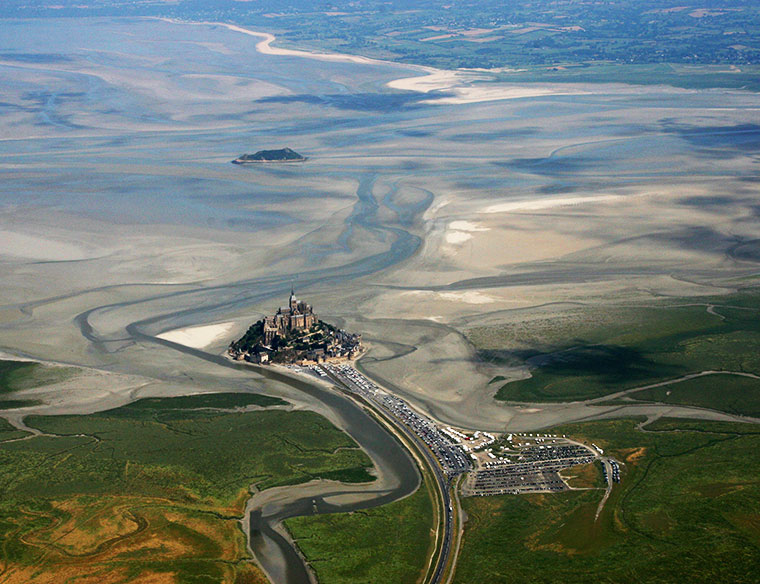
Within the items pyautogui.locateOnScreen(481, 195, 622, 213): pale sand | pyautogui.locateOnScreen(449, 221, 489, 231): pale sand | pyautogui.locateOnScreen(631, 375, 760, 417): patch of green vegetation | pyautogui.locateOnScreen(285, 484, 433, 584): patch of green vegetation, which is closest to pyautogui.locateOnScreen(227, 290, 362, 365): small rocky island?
pyautogui.locateOnScreen(631, 375, 760, 417): patch of green vegetation

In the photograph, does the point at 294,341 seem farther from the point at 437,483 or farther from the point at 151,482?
the point at 437,483

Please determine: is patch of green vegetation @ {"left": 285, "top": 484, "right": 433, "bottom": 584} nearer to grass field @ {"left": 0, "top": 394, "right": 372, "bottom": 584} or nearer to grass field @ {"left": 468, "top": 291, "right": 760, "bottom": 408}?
grass field @ {"left": 0, "top": 394, "right": 372, "bottom": 584}

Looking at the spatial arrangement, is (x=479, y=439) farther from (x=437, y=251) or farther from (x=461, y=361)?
(x=437, y=251)

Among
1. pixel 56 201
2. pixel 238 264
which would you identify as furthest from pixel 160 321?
pixel 56 201

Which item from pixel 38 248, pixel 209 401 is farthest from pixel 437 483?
pixel 38 248

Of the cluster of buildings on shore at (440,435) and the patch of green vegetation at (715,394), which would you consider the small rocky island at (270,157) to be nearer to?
the cluster of buildings on shore at (440,435)

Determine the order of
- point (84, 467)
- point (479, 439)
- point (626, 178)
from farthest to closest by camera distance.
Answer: point (626, 178) < point (479, 439) < point (84, 467)

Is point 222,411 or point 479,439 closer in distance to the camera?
point 479,439
